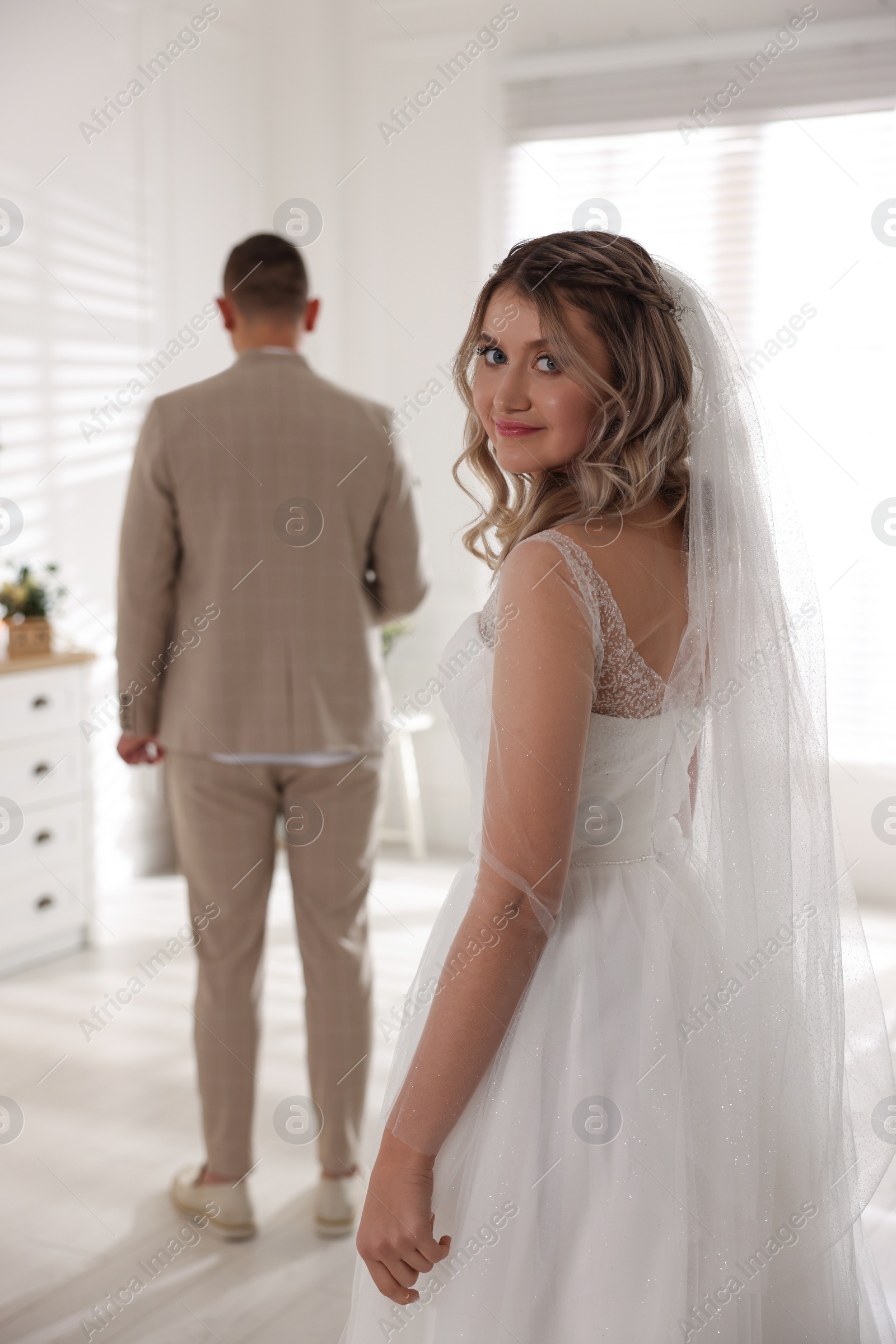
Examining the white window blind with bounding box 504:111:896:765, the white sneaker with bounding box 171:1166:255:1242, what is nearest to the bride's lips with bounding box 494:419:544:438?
the white sneaker with bounding box 171:1166:255:1242

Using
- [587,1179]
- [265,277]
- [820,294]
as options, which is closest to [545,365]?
[587,1179]

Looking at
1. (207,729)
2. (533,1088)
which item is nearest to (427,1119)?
(533,1088)

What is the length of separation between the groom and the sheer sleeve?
96cm

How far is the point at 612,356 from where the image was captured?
0.88 m

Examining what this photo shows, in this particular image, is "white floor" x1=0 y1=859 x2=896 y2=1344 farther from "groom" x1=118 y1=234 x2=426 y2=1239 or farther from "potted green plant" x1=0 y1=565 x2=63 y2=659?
"potted green plant" x1=0 y1=565 x2=63 y2=659

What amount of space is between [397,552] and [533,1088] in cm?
110

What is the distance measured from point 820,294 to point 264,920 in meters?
2.70

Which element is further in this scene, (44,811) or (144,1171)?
(44,811)

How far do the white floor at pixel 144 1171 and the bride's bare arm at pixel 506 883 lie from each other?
97 cm

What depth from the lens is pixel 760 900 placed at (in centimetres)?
98

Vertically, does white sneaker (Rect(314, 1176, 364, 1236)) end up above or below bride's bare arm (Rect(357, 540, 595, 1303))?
below

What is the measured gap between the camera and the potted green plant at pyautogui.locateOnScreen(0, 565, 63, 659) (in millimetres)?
3084

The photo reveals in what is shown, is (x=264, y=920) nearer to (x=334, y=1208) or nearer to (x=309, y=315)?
(x=334, y=1208)

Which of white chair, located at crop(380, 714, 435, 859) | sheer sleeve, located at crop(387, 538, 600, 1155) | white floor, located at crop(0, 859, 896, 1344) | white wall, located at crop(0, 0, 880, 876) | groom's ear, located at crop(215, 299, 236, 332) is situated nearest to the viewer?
sheer sleeve, located at crop(387, 538, 600, 1155)
